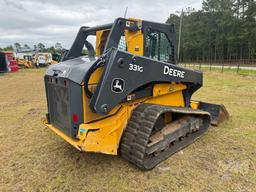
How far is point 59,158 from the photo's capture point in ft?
12.5

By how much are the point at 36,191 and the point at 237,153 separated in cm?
334

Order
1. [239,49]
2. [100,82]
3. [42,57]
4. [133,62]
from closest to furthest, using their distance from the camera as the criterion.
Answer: [100,82]
[133,62]
[42,57]
[239,49]

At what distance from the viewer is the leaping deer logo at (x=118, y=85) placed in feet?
9.70

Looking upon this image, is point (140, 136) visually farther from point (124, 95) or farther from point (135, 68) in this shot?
point (135, 68)

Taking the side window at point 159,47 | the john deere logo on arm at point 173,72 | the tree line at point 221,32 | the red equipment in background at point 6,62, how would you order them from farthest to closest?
1. the tree line at point 221,32
2. the red equipment in background at point 6,62
3. the side window at point 159,47
4. the john deere logo on arm at point 173,72

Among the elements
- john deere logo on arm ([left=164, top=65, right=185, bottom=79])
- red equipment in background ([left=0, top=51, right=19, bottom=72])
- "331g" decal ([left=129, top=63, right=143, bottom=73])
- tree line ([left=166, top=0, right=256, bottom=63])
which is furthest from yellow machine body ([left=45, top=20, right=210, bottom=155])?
tree line ([left=166, top=0, right=256, bottom=63])

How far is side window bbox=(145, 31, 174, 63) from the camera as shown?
12.9ft

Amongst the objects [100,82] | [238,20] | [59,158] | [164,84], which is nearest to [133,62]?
[100,82]

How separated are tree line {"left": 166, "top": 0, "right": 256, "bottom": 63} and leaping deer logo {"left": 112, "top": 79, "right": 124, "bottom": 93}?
40.5 m

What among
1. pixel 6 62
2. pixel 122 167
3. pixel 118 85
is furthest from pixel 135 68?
pixel 6 62

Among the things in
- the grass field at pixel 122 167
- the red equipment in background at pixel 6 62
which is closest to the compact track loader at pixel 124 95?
the grass field at pixel 122 167

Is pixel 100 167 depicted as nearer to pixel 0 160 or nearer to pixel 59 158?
pixel 59 158

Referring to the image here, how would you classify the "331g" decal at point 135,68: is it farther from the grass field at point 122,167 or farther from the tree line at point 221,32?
the tree line at point 221,32

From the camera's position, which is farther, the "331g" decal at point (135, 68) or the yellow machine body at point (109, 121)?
the "331g" decal at point (135, 68)
